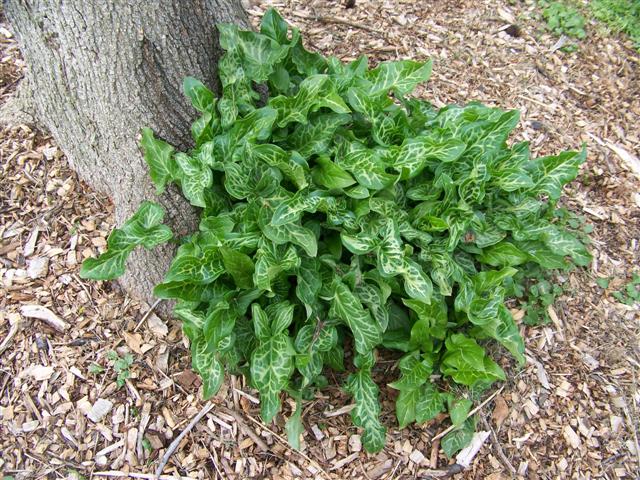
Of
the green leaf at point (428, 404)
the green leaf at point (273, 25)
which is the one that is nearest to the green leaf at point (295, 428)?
the green leaf at point (428, 404)

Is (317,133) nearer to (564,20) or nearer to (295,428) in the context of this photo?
(295,428)

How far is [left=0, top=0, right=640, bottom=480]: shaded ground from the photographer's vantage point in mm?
2381

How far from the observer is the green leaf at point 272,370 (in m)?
2.19

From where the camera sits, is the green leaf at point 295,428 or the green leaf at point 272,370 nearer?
the green leaf at point 272,370

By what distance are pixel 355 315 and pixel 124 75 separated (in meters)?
1.42

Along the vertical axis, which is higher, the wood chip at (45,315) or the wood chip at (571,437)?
the wood chip at (45,315)

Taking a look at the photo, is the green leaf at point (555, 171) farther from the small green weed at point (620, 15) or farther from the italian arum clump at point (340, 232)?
the small green weed at point (620, 15)

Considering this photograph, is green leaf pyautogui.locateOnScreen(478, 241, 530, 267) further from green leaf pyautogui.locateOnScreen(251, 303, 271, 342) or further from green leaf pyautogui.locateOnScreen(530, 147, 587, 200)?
green leaf pyautogui.locateOnScreen(251, 303, 271, 342)

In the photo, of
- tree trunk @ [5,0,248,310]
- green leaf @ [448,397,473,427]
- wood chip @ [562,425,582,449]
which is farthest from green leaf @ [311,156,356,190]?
wood chip @ [562,425,582,449]

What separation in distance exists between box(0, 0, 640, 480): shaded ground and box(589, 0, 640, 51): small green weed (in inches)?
65.2

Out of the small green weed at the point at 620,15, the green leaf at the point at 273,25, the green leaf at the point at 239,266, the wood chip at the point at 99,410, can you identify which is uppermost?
the green leaf at the point at 273,25

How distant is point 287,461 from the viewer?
242 cm

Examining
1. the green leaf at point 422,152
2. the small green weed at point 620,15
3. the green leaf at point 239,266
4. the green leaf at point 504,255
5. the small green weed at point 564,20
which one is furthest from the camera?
the small green weed at point 620,15

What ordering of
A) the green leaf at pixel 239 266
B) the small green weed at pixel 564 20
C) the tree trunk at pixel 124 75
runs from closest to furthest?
the green leaf at pixel 239 266, the tree trunk at pixel 124 75, the small green weed at pixel 564 20
